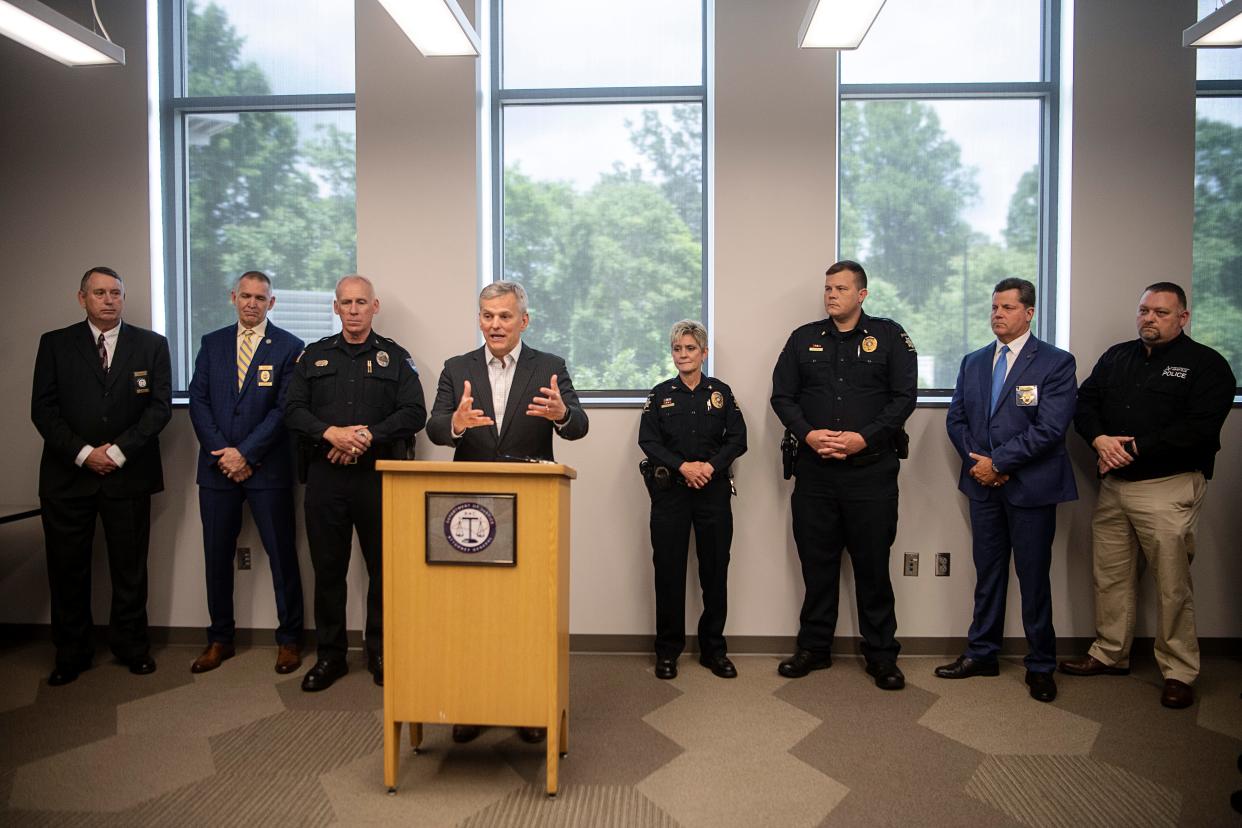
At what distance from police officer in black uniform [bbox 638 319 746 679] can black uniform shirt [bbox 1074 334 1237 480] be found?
169 centimetres

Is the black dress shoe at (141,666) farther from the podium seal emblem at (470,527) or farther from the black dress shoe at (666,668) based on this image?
the black dress shoe at (666,668)

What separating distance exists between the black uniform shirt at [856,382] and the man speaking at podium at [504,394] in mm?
1191

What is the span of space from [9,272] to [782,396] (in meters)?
4.16

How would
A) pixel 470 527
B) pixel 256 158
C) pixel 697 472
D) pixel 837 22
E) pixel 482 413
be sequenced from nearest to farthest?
pixel 470 527, pixel 482 413, pixel 837 22, pixel 697 472, pixel 256 158

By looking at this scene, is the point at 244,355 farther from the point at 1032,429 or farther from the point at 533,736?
the point at 1032,429

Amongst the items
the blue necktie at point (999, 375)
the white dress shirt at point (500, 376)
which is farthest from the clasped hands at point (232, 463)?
the blue necktie at point (999, 375)

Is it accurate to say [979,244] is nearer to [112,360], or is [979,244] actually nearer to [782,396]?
[782,396]

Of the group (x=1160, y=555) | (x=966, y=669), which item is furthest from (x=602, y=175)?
(x=1160, y=555)

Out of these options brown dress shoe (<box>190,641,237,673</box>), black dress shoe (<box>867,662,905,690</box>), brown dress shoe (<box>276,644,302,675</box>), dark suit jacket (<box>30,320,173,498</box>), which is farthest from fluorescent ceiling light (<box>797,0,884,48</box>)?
brown dress shoe (<box>190,641,237,673</box>)

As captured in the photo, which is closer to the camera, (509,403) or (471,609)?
(471,609)

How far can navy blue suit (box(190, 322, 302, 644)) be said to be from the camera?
11.3 feet

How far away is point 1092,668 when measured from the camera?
3.34m

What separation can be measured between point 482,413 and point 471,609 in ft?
2.05

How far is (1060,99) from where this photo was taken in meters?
3.80
